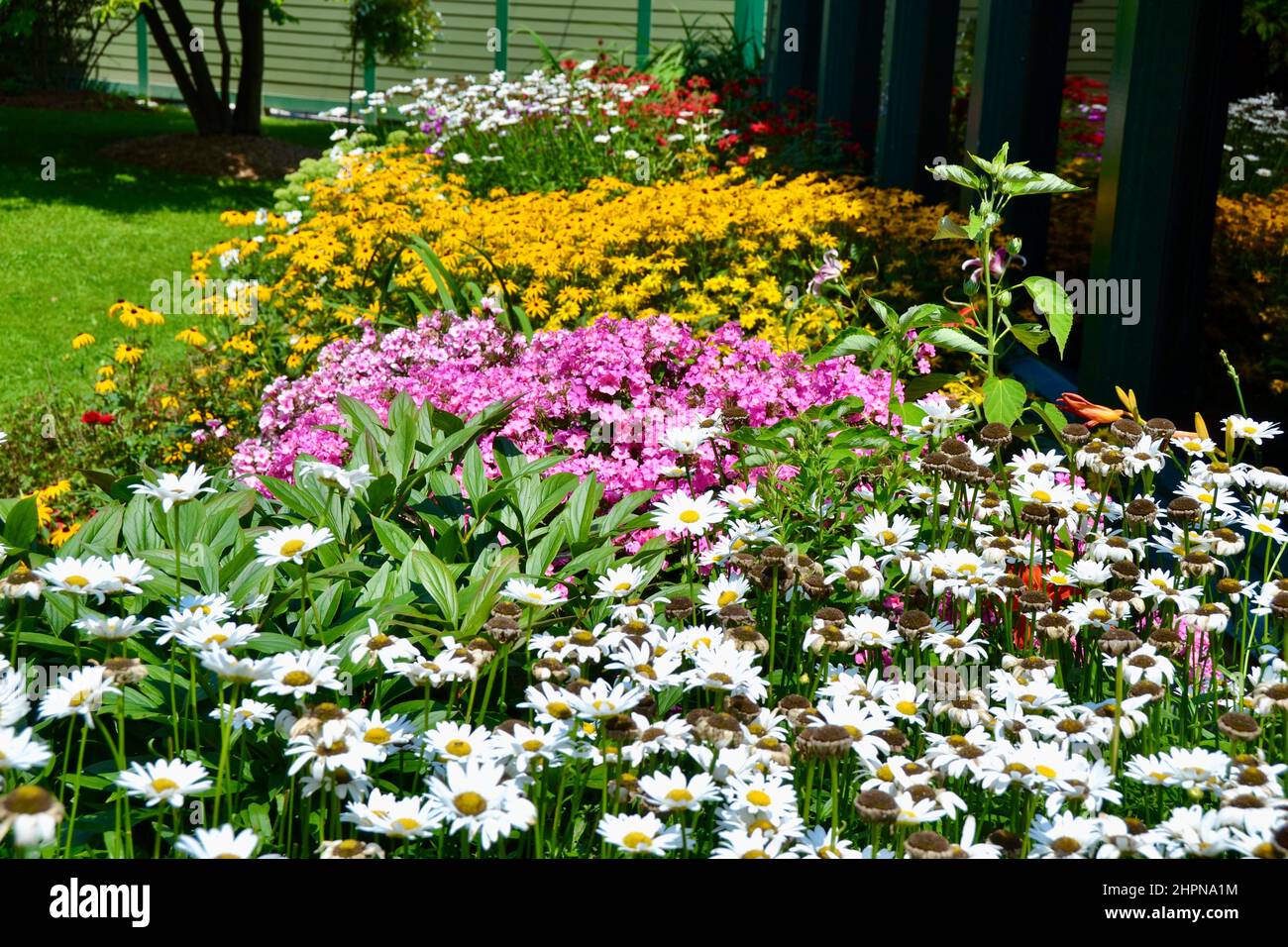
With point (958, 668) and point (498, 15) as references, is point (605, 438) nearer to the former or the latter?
point (958, 668)

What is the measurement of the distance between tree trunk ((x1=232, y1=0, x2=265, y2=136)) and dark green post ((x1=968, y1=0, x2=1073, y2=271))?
11141 millimetres

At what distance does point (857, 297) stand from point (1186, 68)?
2044mm

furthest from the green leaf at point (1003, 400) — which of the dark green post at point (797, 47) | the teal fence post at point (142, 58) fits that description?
the teal fence post at point (142, 58)

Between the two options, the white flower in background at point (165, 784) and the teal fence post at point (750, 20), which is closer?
the white flower in background at point (165, 784)

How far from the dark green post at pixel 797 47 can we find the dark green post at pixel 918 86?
3.97 m

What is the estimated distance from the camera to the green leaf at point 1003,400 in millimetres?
2660

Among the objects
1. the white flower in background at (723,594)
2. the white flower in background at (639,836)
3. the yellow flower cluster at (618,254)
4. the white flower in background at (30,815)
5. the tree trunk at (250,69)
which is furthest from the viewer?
the tree trunk at (250,69)

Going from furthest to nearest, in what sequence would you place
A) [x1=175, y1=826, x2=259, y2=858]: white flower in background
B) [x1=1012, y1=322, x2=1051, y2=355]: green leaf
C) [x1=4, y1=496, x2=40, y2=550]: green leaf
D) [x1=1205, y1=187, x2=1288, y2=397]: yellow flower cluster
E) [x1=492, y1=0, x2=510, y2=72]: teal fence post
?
[x1=492, y1=0, x2=510, y2=72]: teal fence post < [x1=1205, y1=187, x2=1288, y2=397]: yellow flower cluster < [x1=1012, y1=322, x2=1051, y2=355]: green leaf < [x1=4, y1=496, x2=40, y2=550]: green leaf < [x1=175, y1=826, x2=259, y2=858]: white flower in background

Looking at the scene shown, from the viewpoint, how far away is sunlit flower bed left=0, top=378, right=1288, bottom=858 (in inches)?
62.2

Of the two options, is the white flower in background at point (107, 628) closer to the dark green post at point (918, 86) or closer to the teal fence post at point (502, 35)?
the dark green post at point (918, 86)

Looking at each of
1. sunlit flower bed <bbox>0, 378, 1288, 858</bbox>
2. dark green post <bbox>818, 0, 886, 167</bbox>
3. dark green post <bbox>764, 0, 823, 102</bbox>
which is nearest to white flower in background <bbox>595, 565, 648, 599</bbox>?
sunlit flower bed <bbox>0, 378, 1288, 858</bbox>

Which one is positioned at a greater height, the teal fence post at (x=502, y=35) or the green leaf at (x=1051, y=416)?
the teal fence post at (x=502, y=35)

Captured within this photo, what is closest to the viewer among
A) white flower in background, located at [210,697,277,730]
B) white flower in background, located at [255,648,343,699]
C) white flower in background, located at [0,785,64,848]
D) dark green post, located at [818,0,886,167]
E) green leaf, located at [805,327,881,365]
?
white flower in background, located at [0,785,64,848]

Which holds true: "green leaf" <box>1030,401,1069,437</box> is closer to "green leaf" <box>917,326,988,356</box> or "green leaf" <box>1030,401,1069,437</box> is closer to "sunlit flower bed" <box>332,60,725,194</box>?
"green leaf" <box>917,326,988,356</box>
